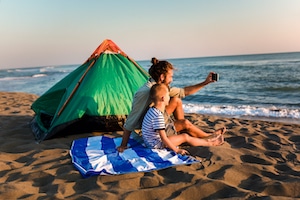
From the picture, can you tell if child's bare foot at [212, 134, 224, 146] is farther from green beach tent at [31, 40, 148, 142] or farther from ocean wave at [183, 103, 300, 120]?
ocean wave at [183, 103, 300, 120]

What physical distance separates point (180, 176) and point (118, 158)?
96 centimetres

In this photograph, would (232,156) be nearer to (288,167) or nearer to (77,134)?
(288,167)

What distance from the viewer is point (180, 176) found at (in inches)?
127

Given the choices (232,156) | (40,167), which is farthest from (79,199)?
(232,156)

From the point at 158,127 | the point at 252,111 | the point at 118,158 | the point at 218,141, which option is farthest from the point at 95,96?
the point at 252,111

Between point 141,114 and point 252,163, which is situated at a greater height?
point 141,114

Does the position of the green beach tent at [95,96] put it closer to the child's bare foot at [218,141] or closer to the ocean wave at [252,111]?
the child's bare foot at [218,141]

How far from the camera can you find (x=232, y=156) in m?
3.79

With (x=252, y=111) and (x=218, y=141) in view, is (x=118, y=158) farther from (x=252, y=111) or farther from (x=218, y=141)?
(x=252, y=111)

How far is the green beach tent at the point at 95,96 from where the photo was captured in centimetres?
512

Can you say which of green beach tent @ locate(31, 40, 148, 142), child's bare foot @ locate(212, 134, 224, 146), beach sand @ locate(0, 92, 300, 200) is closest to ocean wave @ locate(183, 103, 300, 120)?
beach sand @ locate(0, 92, 300, 200)

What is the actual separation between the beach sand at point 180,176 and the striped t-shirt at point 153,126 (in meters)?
0.55

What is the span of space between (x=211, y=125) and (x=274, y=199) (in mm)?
3765

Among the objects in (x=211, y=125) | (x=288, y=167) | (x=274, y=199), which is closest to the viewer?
(x=274, y=199)
